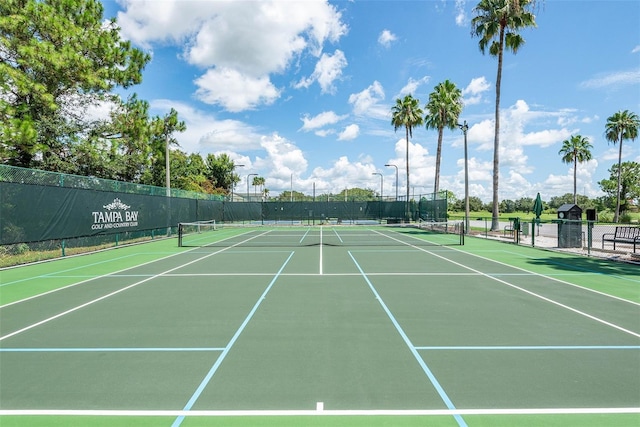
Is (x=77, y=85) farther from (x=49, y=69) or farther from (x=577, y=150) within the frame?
(x=577, y=150)

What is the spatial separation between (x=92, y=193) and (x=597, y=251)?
928 inches

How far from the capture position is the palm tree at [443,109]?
117 ft

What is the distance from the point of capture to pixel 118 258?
626 inches

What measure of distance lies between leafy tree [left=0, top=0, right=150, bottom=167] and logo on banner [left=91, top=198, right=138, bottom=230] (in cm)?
573

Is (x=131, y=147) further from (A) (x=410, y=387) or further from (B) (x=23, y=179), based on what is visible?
(A) (x=410, y=387)

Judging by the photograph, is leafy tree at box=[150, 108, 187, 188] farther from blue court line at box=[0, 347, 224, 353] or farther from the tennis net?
blue court line at box=[0, 347, 224, 353]

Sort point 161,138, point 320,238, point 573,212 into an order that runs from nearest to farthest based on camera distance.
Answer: point 573,212, point 320,238, point 161,138

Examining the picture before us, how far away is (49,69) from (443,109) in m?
30.9

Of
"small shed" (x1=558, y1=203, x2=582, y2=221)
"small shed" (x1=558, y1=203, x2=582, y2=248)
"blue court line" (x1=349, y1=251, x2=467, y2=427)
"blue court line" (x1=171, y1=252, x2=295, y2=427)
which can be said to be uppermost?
"small shed" (x1=558, y1=203, x2=582, y2=221)

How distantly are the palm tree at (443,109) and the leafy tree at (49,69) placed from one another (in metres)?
26.9

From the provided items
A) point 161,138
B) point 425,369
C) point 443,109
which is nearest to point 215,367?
point 425,369

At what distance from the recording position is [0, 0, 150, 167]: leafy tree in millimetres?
19969

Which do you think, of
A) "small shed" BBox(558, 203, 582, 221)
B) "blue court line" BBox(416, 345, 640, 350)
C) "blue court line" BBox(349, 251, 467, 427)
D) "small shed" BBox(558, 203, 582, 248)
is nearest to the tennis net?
"small shed" BBox(558, 203, 582, 248)

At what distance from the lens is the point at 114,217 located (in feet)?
63.8
